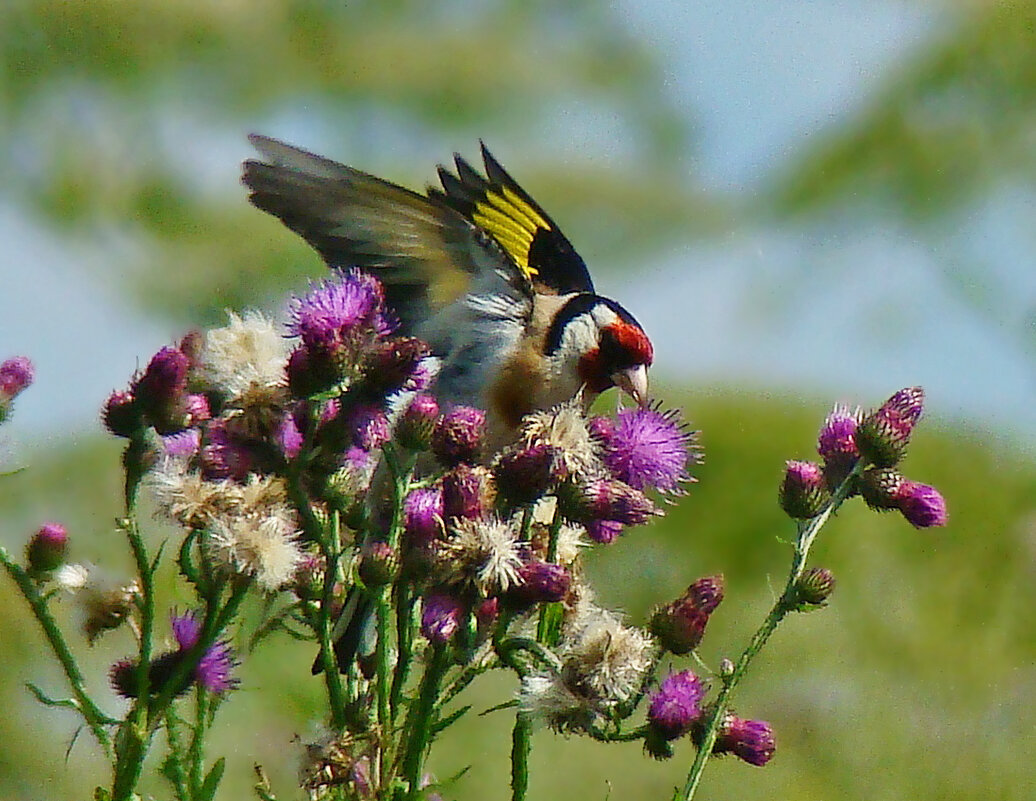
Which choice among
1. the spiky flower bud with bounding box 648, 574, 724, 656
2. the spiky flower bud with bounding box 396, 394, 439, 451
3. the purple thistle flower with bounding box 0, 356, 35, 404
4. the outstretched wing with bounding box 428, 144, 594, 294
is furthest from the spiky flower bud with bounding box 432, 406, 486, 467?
the outstretched wing with bounding box 428, 144, 594, 294

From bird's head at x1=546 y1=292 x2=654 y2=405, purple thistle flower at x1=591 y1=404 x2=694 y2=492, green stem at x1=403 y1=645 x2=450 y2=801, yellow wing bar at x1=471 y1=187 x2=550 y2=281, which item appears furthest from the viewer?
yellow wing bar at x1=471 y1=187 x2=550 y2=281

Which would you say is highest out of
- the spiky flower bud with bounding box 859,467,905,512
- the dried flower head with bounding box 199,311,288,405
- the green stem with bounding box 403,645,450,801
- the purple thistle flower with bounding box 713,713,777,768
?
the spiky flower bud with bounding box 859,467,905,512

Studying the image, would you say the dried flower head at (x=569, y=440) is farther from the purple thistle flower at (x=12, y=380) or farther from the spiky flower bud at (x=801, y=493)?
the purple thistle flower at (x=12, y=380)

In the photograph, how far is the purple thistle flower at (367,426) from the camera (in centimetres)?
A: 55

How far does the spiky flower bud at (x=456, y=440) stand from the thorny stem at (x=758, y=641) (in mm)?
143

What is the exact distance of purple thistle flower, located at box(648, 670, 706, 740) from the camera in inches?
21.1

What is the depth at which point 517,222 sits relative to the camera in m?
1.01

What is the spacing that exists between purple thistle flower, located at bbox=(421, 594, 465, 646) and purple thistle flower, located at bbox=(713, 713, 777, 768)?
132 millimetres

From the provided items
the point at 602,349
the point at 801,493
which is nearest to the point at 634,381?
the point at 602,349

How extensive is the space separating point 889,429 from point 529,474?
19cm

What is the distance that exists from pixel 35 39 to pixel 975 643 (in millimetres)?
3700

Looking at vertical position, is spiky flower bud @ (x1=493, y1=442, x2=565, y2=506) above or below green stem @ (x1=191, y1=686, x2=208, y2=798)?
above

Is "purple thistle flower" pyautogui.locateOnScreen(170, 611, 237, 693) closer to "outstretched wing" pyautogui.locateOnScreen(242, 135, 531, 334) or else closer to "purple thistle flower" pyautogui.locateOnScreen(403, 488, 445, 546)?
"purple thistle flower" pyautogui.locateOnScreen(403, 488, 445, 546)

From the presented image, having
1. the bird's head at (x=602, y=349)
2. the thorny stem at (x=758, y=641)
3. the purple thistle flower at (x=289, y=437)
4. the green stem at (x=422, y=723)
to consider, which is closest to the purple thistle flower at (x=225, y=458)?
the purple thistle flower at (x=289, y=437)
